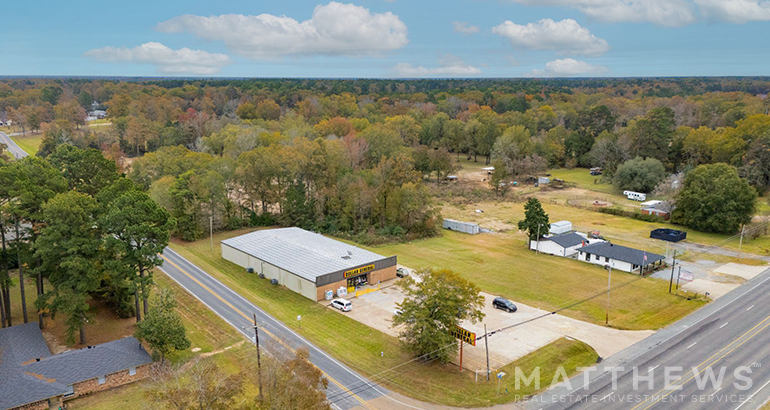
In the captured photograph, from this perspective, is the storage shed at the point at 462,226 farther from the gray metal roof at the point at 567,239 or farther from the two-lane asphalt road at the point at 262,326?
the two-lane asphalt road at the point at 262,326

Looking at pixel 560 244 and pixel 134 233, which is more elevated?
pixel 134 233

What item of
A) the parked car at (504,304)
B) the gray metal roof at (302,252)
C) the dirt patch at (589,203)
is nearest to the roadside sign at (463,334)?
the parked car at (504,304)

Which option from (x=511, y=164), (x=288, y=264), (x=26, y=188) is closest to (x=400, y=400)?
(x=288, y=264)

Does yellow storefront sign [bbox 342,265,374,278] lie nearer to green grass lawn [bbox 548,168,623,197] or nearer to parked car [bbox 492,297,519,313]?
parked car [bbox 492,297,519,313]

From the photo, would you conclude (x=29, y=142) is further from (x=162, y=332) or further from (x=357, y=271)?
(x=162, y=332)

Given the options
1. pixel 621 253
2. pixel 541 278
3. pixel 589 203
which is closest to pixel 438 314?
pixel 541 278
